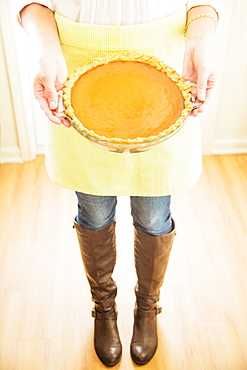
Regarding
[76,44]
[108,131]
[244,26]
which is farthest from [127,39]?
[244,26]

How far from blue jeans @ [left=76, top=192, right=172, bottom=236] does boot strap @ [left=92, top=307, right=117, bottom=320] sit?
33 cm

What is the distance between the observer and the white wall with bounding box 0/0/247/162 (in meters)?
1.71

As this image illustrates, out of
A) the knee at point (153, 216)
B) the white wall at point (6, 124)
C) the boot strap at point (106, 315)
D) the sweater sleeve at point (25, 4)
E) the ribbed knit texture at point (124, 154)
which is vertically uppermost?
the sweater sleeve at point (25, 4)

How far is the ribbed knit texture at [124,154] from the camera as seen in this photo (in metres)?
0.98

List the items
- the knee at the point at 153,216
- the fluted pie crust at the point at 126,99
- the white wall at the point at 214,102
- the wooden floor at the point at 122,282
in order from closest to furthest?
the fluted pie crust at the point at 126,99 → the knee at the point at 153,216 → the wooden floor at the point at 122,282 → the white wall at the point at 214,102

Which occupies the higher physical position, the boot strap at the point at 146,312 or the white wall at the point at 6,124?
the white wall at the point at 6,124

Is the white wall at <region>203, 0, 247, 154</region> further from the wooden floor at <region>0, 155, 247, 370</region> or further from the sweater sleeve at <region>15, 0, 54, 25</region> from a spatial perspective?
the sweater sleeve at <region>15, 0, 54, 25</region>

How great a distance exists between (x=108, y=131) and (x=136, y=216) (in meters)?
0.34


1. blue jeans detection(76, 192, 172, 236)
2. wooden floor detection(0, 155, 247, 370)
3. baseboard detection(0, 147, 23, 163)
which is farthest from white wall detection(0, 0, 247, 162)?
blue jeans detection(76, 192, 172, 236)

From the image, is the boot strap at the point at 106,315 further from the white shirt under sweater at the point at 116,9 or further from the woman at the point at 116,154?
the white shirt under sweater at the point at 116,9

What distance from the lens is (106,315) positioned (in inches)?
52.4

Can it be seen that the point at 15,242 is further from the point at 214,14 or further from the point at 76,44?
the point at 214,14

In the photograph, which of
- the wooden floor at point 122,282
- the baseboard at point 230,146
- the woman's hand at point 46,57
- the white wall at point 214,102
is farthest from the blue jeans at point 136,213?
the baseboard at point 230,146

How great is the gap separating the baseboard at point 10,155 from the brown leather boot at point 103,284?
948mm
